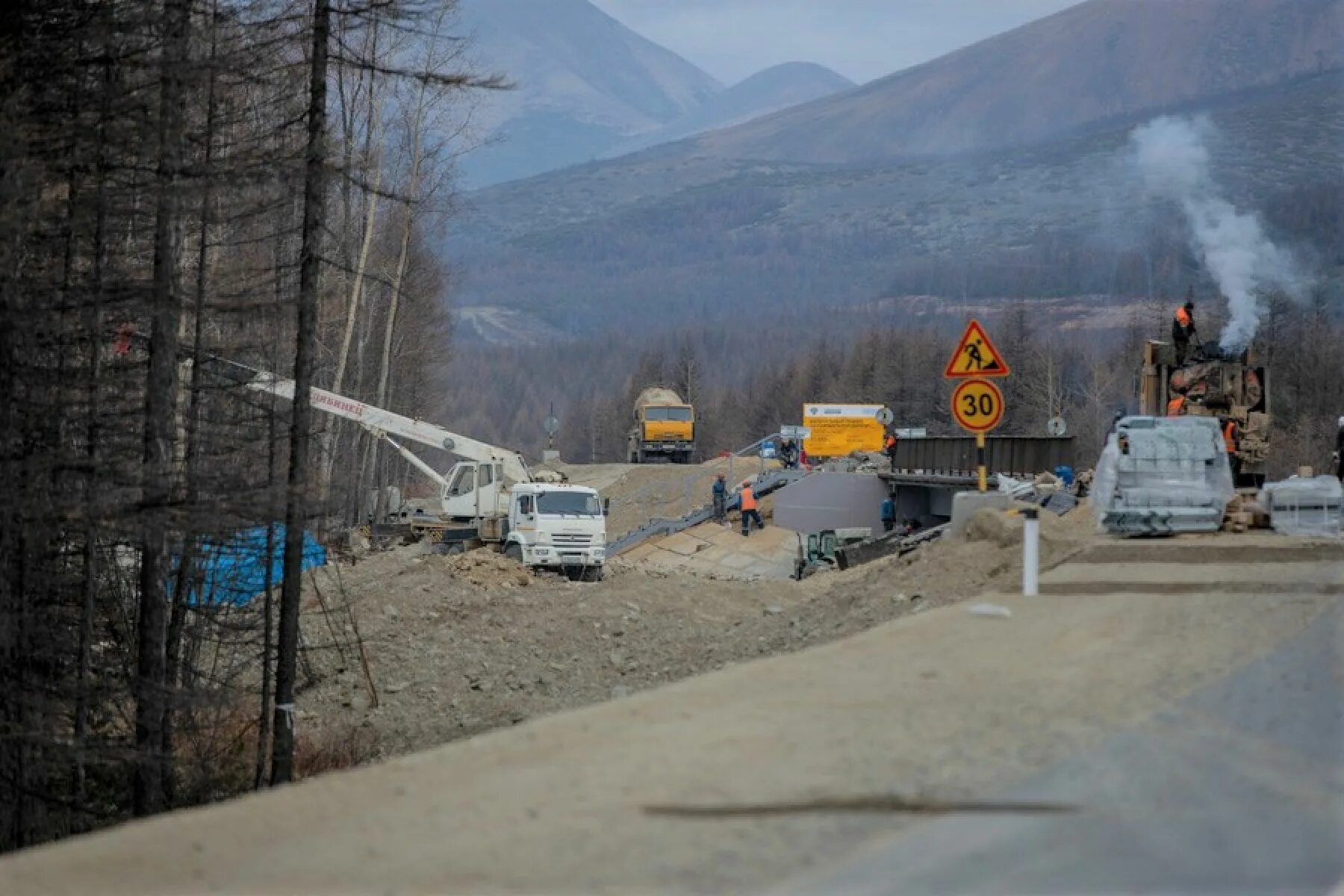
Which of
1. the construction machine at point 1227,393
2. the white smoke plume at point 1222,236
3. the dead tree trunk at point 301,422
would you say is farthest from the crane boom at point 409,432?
the white smoke plume at point 1222,236

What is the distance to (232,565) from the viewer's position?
26984 mm

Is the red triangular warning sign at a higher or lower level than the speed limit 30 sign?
higher

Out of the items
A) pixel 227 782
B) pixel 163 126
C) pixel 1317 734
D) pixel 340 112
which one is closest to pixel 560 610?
pixel 227 782

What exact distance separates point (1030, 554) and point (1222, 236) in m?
33.0

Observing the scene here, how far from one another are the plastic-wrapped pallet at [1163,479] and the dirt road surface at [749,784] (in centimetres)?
692

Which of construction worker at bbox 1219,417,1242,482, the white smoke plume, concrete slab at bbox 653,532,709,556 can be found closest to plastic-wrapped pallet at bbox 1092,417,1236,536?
construction worker at bbox 1219,417,1242,482

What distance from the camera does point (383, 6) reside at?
70.2 feet

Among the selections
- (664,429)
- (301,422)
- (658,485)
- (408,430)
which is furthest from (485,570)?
(664,429)

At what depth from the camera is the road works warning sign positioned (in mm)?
75375

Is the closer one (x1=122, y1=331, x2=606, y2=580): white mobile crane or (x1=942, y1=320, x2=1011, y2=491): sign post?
(x1=942, y1=320, x2=1011, y2=491): sign post

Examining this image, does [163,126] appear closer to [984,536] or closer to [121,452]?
[121,452]

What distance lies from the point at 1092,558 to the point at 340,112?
113ft

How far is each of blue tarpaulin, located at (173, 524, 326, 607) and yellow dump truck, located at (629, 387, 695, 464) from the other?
56068mm

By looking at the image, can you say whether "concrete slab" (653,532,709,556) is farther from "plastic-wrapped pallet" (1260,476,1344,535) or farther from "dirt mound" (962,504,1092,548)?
"plastic-wrapped pallet" (1260,476,1344,535)
